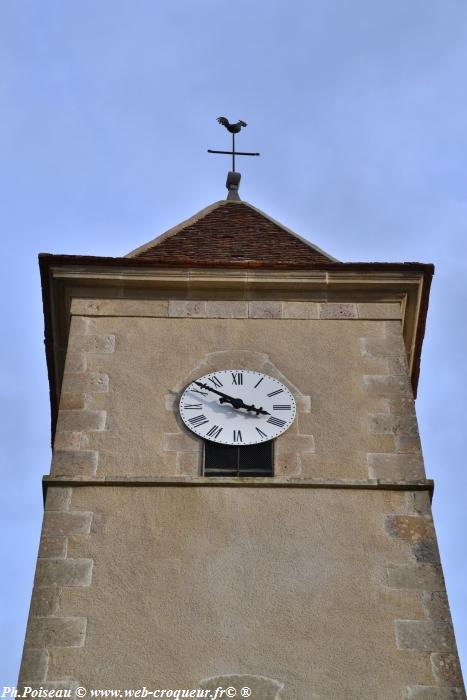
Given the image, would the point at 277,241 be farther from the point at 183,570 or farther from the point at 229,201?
the point at 183,570

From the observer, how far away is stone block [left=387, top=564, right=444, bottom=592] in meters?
8.67

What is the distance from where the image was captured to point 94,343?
419 inches

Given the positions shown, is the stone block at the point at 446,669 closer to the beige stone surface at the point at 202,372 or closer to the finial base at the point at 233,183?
the beige stone surface at the point at 202,372

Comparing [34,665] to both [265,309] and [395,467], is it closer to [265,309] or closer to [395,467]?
[395,467]

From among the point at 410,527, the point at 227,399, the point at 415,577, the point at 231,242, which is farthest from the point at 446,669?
the point at 231,242

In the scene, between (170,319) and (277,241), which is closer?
(170,319)

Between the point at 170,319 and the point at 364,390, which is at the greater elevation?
the point at 170,319

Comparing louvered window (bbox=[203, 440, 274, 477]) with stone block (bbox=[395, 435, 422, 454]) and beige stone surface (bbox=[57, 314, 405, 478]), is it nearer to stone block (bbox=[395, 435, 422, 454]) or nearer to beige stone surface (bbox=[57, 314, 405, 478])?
beige stone surface (bbox=[57, 314, 405, 478])

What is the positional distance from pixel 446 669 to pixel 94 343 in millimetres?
3885

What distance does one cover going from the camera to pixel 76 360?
34.3 feet

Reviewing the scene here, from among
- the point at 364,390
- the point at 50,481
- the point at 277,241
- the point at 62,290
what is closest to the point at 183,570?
the point at 50,481

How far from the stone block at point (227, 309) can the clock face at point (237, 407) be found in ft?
2.32

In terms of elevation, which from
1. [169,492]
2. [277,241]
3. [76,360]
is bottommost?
[169,492]

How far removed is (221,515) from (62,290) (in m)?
2.89
